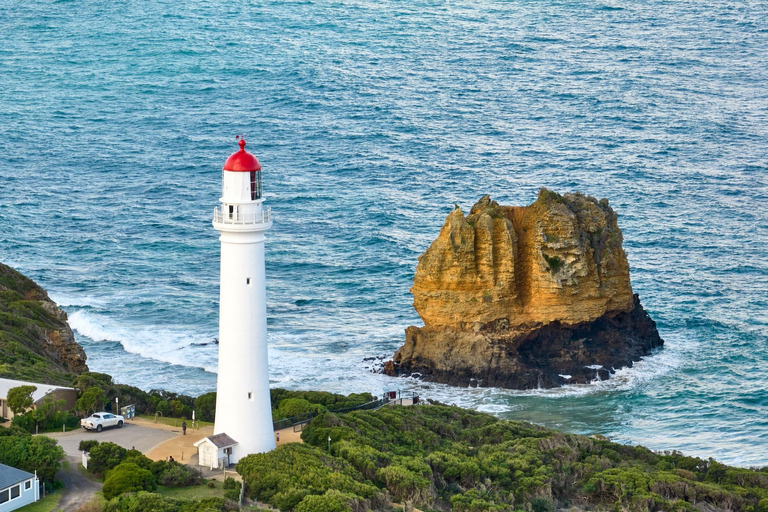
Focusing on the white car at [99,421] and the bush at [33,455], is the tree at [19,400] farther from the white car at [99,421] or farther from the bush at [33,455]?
the bush at [33,455]

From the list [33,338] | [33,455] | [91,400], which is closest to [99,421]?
[91,400]

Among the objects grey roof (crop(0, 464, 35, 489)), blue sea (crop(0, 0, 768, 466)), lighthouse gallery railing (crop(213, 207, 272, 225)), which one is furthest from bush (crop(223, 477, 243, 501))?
blue sea (crop(0, 0, 768, 466))

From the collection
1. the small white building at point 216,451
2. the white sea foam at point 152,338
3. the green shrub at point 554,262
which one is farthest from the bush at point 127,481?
the green shrub at point 554,262

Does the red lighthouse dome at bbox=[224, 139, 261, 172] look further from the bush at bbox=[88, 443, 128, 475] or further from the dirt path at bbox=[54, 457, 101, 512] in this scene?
the dirt path at bbox=[54, 457, 101, 512]

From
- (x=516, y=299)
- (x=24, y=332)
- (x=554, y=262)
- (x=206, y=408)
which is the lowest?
(x=206, y=408)

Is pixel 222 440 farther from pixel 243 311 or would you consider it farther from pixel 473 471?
pixel 473 471

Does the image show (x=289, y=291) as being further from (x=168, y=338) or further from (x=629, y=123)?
(x=629, y=123)
